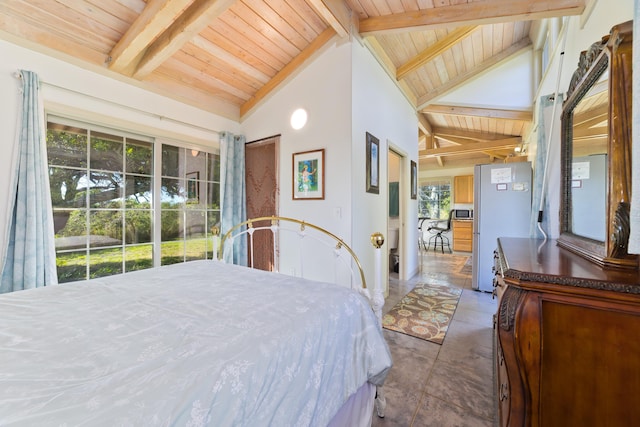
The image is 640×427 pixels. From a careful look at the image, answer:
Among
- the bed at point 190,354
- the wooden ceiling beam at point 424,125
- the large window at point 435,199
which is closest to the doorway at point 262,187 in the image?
the bed at point 190,354

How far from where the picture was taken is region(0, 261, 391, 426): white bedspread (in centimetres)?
58

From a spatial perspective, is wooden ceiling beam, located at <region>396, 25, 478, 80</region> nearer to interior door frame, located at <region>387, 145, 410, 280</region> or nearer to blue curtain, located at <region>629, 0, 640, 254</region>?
interior door frame, located at <region>387, 145, 410, 280</region>

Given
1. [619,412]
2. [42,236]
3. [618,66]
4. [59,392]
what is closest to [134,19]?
[42,236]

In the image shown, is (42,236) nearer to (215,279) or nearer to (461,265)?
(215,279)

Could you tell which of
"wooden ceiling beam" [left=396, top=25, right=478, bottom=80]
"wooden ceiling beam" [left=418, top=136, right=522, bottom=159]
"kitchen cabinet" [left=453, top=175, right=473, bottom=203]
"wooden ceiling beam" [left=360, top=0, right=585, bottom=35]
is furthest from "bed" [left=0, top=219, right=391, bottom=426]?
"kitchen cabinet" [left=453, top=175, right=473, bottom=203]

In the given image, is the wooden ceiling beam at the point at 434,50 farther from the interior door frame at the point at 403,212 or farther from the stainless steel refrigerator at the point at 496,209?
the stainless steel refrigerator at the point at 496,209

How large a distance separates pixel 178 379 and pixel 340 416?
0.78 metres

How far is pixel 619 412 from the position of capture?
0.75 metres

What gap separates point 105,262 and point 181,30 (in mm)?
2268

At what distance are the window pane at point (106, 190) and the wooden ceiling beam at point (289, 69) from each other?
1.75 meters

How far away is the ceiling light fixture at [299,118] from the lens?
2.99 m

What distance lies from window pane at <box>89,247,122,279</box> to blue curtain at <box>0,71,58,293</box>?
1.46ft

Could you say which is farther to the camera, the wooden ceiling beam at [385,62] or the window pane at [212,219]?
the window pane at [212,219]

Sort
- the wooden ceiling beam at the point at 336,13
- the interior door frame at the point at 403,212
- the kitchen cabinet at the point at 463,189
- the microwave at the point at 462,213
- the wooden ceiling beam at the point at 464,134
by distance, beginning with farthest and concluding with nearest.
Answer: the kitchen cabinet at the point at 463,189 < the microwave at the point at 462,213 < the wooden ceiling beam at the point at 464,134 < the interior door frame at the point at 403,212 < the wooden ceiling beam at the point at 336,13
